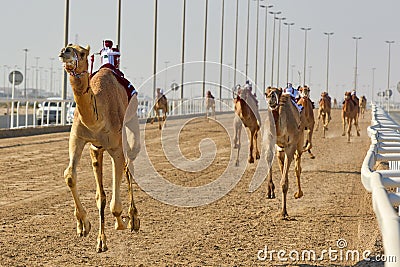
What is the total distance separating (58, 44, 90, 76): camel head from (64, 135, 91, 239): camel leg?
0.79 metres

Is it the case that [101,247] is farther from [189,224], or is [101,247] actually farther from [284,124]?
[284,124]

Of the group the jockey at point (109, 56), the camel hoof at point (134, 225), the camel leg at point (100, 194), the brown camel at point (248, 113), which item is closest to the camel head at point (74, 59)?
the camel leg at point (100, 194)

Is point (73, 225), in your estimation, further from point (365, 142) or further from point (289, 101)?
point (365, 142)

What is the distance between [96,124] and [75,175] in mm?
579

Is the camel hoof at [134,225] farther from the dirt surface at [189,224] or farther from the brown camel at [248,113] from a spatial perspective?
the brown camel at [248,113]

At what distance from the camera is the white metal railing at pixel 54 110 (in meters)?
31.7

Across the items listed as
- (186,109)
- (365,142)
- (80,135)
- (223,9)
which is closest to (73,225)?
(80,135)

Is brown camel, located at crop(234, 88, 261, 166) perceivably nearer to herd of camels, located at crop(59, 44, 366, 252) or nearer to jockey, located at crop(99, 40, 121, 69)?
herd of camels, located at crop(59, 44, 366, 252)

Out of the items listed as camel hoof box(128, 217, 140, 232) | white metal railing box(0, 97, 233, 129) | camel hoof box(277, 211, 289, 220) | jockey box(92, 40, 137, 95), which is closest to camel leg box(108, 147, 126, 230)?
Answer: camel hoof box(128, 217, 140, 232)

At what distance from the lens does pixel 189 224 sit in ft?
35.5

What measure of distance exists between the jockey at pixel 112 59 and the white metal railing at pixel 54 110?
17765mm

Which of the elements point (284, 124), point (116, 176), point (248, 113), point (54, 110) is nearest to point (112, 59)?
point (116, 176)

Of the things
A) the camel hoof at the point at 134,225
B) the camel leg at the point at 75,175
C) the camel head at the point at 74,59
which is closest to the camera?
the camel head at the point at 74,59

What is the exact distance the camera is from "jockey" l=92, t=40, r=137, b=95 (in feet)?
33.9
